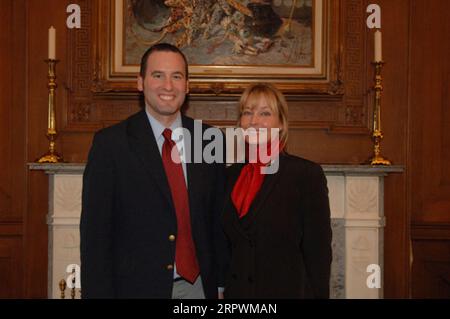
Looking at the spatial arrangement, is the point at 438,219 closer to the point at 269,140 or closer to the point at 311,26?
the point at 311,26

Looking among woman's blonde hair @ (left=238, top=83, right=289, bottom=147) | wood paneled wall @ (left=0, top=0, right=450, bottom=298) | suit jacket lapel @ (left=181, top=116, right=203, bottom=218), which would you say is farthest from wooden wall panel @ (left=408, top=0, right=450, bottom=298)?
suit jacket lapel @ (left=181, top=116, right=203, bottom=218)

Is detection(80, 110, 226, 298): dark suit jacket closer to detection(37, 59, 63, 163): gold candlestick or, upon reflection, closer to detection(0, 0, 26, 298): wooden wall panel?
detection(37, 59, 63, 163): gold candlestick

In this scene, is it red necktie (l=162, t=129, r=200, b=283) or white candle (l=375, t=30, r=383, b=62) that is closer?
red necktie (l=162, t=129, r=200, b=283)

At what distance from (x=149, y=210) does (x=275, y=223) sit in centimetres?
49

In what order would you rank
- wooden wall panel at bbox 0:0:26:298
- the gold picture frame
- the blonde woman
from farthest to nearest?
wooden wall panel at bbox 0:0:26:298
the gold picture frame
the blonde woman

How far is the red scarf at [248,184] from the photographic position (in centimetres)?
239

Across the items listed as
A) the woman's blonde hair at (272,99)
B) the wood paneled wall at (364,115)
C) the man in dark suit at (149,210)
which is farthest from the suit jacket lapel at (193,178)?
the wood paneled wall at (364,115)

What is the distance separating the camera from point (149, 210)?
223cm

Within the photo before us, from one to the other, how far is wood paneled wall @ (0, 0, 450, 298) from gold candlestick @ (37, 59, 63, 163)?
0.31 m

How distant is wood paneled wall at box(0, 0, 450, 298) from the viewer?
14.4ft

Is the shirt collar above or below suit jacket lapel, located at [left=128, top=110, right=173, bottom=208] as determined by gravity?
above

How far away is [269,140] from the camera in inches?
95.9

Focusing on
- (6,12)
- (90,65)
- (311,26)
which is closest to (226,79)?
(311,26)
